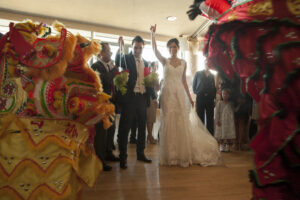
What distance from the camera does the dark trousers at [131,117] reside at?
236cm

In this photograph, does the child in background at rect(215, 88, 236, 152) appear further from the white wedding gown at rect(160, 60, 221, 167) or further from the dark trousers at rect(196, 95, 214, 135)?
the white wedding gown at rect(160, 60, 221, 167)

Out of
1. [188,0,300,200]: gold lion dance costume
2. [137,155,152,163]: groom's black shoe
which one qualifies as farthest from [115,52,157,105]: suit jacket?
[188,0,300,200]: gold lion dance costume

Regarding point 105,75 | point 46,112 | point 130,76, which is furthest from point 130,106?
point 46,112

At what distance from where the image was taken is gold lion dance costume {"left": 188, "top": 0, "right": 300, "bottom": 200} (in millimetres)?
589

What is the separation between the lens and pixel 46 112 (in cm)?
100

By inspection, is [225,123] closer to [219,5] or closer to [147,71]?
[147,71]

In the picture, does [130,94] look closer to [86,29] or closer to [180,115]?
[180,115]

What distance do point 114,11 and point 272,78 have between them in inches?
187

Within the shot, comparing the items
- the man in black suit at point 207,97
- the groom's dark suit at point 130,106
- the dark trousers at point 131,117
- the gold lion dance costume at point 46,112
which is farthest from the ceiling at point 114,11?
the gold lion dance costume at point 46,112

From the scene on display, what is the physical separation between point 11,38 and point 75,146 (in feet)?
2.18

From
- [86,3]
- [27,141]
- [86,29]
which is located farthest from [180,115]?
[86,29]

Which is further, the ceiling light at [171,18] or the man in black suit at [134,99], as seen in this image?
the ceiling light at [171,18]

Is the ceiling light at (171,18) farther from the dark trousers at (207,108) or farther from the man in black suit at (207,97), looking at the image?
the dark trousers at (207,108)

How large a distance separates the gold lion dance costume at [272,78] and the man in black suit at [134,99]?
5.87 ft
